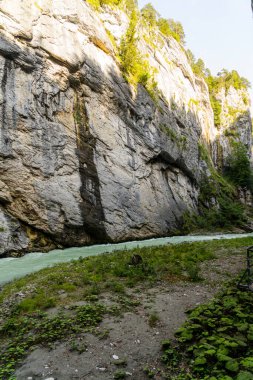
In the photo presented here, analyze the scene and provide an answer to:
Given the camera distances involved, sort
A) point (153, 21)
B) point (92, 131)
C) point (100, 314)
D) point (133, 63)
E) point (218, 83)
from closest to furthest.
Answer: point (100, 314) < point (92, 131) < point (133, 63) < point (153, 21) < point (218, 83)

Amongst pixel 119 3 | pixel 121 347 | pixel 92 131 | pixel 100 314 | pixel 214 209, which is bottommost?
pixel 121 347

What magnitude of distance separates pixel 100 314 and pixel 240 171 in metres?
61.7

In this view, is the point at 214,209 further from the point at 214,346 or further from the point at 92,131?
the point at 214,346

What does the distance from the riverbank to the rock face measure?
33.6 ft

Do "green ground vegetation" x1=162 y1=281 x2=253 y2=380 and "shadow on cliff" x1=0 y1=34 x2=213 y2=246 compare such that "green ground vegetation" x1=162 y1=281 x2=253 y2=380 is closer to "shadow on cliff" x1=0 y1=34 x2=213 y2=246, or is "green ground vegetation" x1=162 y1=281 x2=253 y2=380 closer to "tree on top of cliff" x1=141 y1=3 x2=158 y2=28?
"shadow on cliff" x1=0 y1=34 x2=213 y2=246

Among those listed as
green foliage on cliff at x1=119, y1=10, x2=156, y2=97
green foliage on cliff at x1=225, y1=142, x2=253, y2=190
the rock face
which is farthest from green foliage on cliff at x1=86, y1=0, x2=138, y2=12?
green foliage on cliff at x1=225, y1=142, x2=253, y2=190

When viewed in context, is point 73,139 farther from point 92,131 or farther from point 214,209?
point 214,209

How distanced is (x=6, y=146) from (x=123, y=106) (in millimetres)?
15347

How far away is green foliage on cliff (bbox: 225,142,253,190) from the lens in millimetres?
63656

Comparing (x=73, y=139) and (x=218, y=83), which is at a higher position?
(x=218, y=83)

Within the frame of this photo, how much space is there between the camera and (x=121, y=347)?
22.5 ft

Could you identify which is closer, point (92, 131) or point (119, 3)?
point (92, 131)

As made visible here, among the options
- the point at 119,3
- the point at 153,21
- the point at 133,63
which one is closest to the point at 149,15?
the point at 153,21

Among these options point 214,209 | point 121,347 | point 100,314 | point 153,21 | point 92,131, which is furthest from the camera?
point 153,21
